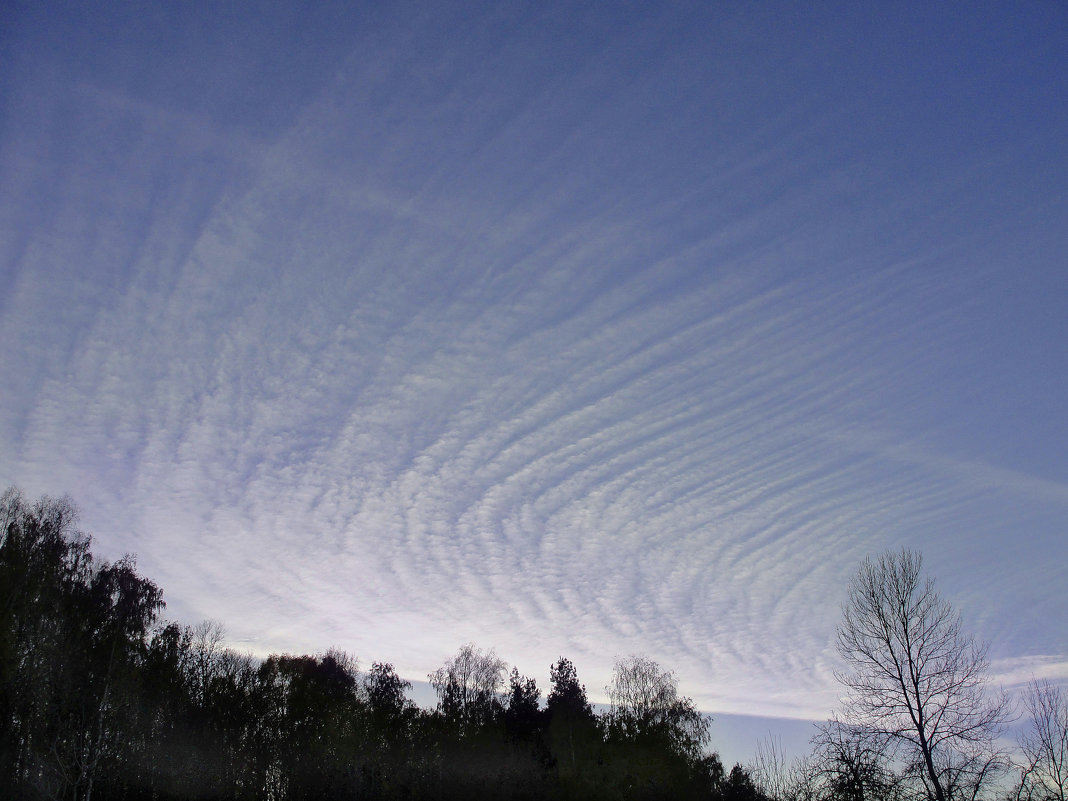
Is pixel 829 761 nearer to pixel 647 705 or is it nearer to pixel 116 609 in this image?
pixel 647 705

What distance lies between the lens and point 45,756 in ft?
109

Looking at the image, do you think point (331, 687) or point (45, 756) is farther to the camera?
point (331, 687)

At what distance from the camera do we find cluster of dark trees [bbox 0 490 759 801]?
3459cm

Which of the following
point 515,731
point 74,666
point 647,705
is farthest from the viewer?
point 647,705

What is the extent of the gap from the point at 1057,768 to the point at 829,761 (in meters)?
7.08

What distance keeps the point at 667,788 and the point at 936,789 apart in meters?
19.1

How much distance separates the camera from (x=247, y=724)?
174 feet

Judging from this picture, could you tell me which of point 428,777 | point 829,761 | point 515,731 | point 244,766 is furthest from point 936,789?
point 244,766

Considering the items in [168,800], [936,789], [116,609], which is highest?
[116,609]

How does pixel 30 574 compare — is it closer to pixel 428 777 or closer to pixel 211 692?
pixel 211 692

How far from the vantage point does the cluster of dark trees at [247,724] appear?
34.6 meters

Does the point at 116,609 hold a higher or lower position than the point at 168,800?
higher

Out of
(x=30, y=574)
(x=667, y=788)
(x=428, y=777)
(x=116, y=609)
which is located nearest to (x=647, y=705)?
(x=667, y=788)

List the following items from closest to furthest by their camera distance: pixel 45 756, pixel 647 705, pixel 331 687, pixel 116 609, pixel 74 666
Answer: pixel 45 756, pixel 74 666, pixel 116 609, pixel 647 705, pixel 331 687
